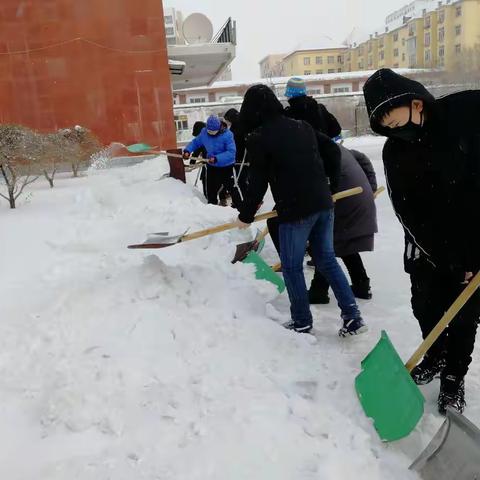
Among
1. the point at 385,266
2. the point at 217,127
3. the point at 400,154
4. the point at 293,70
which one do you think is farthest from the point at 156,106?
the point at 293,70

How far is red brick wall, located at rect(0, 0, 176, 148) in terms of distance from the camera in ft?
32.5

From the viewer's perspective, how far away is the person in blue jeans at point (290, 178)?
2.80 m

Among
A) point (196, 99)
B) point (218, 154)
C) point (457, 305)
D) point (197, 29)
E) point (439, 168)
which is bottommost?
point (457, 305)

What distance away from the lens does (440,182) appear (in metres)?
2.03

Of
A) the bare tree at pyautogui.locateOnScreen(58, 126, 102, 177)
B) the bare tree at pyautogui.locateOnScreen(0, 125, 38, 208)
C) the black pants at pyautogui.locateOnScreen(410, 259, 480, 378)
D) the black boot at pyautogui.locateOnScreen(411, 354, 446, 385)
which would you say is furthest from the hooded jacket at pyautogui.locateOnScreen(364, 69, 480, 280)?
the bare tree at pyautogui.locateOnScreen(58, 126, 102, 177)

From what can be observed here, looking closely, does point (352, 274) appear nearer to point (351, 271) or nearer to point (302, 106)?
point (351, 271)

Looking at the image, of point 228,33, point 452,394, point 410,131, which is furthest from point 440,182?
point 228,33

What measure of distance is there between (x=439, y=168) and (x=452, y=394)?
1.11 meters

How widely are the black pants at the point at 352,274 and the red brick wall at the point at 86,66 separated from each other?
26.4ft

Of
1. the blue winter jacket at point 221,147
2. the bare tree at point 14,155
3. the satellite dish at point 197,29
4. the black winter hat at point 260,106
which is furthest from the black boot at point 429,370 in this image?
the satellite dish at point 197,29

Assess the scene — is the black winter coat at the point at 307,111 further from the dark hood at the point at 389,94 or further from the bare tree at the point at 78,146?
the bare tree at the point at 78,146

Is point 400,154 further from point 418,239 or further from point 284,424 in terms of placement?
point 284,424

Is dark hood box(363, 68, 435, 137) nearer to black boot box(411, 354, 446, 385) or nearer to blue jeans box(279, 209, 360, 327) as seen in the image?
blue jeans box(279, 209, 360, 327)

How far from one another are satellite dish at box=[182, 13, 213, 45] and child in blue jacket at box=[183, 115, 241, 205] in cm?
993
